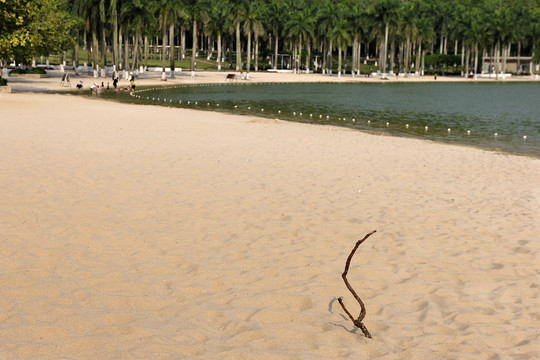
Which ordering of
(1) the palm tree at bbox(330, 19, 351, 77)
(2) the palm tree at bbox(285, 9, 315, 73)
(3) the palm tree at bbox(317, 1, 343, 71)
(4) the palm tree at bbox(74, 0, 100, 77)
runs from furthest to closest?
(3) the palm tree at bbox(317, 1, 343, 71) < (2) the palm tree at bbox(285, 9, 315, 73) < (1) the palm tree at bbox(330, 19, 351, 77) < (4) the palm tree at bbox(74, 0, 100, 77)

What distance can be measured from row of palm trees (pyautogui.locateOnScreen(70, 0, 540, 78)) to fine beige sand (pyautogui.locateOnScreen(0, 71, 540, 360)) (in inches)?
2593

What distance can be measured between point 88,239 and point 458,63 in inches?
6845

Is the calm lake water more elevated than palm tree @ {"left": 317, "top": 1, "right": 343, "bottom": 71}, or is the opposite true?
palm tree @ {"left": 317, "top": 1, "right": 343, "bottom": 71}

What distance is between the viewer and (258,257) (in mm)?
9219

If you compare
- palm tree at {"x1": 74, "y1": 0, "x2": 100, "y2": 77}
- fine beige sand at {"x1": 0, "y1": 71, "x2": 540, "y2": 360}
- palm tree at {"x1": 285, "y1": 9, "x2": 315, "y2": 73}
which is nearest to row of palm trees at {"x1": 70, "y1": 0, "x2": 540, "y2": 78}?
palm tree at {"x1": 74, "y1": 0, "x2": 100, "y2": 77}

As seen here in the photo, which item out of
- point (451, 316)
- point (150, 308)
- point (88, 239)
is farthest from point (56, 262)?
point (451, 316)

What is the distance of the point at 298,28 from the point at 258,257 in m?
131

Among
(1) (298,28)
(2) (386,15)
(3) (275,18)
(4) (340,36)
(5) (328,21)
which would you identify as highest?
(3) (275,18)

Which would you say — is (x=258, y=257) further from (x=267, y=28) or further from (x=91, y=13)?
Answer: (x=267, y=28)

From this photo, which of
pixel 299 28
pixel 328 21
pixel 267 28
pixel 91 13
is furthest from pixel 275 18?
pixel 91 13

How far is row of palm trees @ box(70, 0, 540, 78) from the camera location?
284ft

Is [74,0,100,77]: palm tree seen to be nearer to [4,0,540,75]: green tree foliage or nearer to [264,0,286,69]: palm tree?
[4,0,540,75]: green tree foliage

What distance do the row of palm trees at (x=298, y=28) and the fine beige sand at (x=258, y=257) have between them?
6587cm

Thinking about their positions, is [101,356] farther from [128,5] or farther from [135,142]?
[128,5]
